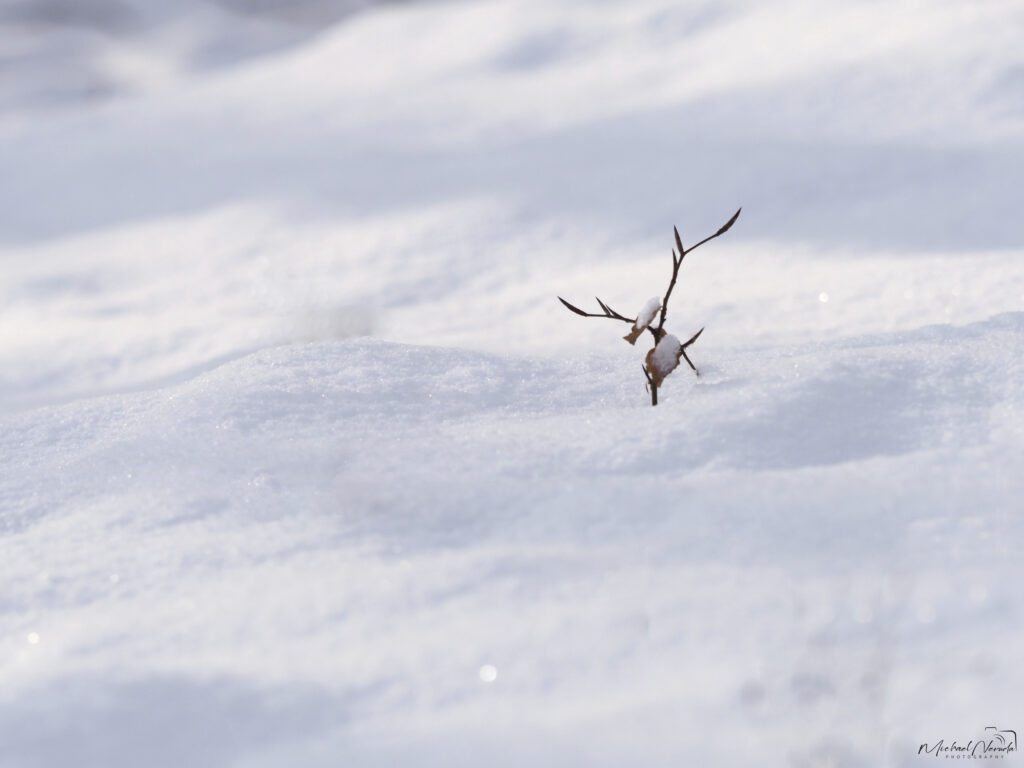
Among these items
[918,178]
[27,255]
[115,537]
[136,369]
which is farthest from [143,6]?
[115,537]

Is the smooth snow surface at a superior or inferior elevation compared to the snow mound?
superior

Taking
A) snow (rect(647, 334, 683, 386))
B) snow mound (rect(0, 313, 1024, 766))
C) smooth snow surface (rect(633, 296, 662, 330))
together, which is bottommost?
snow mound (rect(0, 313, 1024, 766))
